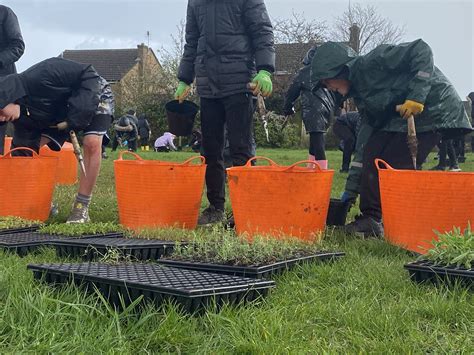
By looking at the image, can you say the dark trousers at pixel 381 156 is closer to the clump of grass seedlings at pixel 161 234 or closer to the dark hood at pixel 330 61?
the dark hood at pixel 330 61

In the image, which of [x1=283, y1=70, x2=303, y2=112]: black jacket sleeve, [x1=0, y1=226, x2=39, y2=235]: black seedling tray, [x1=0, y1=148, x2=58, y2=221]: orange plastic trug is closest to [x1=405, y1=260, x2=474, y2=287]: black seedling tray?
[x1=0, y1=226, x2=39, y2=235]: black seedling tray

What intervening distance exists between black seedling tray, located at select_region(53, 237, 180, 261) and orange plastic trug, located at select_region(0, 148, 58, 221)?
47.3 inches

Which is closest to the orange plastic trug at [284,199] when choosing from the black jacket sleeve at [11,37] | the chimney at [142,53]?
the black jacket sleeve at [11,37]

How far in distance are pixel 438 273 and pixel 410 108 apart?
1350 millimetres

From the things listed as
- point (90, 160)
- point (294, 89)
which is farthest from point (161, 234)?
point (294, 89)

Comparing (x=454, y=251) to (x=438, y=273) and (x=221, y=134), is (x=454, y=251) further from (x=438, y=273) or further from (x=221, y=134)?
(x=221, y=134)

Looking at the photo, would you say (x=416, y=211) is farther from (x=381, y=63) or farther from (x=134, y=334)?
(x=134, y=334)

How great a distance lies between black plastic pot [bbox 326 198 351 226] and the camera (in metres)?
3.75

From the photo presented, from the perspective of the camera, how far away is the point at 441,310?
182 centimetres

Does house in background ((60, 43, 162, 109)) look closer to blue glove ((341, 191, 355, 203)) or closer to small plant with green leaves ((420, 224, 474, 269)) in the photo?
blue glove ((341, 191, 355, 203))

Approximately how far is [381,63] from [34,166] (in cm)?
238

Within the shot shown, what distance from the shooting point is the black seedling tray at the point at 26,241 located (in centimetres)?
271

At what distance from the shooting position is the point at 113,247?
8.35 feet

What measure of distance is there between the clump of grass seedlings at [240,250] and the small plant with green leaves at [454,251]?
54 centimetres
